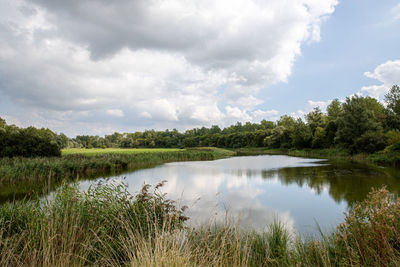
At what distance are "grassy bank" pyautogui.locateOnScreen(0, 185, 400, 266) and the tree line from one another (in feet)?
53.9

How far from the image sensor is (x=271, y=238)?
13.6ft

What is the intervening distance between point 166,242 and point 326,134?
4612cm

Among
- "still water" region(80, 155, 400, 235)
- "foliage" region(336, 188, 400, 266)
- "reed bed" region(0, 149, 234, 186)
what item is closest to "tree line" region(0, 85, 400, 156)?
"reed bed" region(0, 149, 234, 186)

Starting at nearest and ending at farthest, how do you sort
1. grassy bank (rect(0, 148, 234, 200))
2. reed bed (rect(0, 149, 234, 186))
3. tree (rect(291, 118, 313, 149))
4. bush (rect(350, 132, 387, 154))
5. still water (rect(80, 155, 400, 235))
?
Answer: still water (rect(80, 155, 400, 235)), grassy bank (rect(0, 148, 234, 200)), reed bed (rect(0, 149, 234, 186)), bush (rect(350, 132, 387, 154)), tree (rect(291, 118, 313, 149))

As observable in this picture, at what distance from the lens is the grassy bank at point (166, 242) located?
263cm

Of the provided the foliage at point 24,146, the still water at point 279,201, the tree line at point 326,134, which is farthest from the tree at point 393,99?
the foliage at point 24,146

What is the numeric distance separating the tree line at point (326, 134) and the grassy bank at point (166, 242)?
16432 mm

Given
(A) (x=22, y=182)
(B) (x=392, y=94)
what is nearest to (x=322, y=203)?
(A) (x=22, y=182)

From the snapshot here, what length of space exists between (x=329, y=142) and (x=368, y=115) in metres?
10.1

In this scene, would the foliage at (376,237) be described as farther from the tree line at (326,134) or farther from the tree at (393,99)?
the tree at (393,99)

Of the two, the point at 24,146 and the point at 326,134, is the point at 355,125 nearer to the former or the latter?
the point at 326,134

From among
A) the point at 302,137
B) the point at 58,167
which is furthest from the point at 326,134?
the point at 58,167

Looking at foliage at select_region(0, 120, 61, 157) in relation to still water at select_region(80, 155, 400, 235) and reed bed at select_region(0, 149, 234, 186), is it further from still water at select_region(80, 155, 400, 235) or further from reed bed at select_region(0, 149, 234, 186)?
still water at select_region(80, 155, 400, 235)

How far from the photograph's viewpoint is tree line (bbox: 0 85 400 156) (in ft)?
84.0
